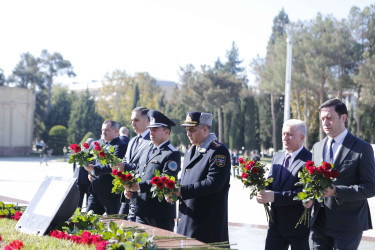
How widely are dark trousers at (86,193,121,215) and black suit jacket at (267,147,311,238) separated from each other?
270 centimetres

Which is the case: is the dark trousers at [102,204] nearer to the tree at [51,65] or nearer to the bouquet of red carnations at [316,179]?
the bouquet of red carnations at [316,179]

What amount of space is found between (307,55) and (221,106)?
49.0ft

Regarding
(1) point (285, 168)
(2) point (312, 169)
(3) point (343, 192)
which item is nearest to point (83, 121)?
(1) point (285, 168)

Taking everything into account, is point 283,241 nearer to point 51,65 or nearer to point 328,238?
point 328,238

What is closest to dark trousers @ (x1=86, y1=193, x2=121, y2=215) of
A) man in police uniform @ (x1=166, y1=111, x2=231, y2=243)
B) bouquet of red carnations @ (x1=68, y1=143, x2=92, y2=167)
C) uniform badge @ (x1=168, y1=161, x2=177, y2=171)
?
bouquet of red carnations @ (x1=68, y1=143, x2=92, y2=167)

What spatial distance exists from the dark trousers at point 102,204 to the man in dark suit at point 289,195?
8.76ft

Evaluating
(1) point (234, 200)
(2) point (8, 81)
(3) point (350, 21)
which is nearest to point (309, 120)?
(3) point (350, 21)

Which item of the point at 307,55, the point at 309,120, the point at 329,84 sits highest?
the point at 307,55

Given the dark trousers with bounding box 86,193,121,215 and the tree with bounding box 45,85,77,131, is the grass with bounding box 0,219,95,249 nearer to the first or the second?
the dark trousers with bounding box 86,193,121,215

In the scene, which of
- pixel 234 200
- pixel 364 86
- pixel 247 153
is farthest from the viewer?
pixel 247 153

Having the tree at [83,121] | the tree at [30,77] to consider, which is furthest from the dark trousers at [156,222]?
the tree at [30,77]

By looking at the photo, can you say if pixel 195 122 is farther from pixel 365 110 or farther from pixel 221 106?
pixel 221 106

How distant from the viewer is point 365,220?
377cm

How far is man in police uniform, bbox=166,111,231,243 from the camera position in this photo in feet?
12.6
